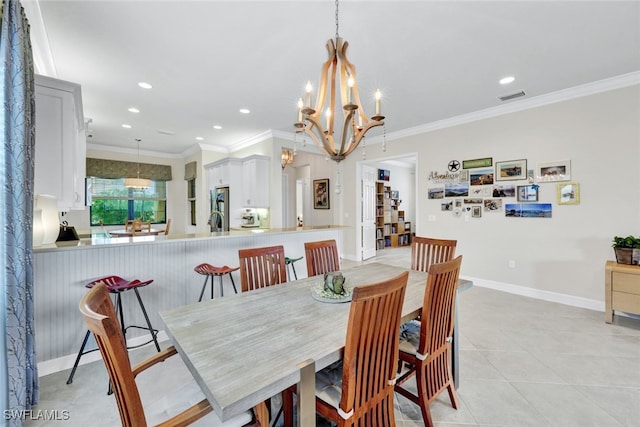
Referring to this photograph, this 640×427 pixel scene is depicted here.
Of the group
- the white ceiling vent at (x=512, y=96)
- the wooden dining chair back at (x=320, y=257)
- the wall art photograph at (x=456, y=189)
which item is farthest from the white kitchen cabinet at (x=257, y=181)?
the white ceiling vent at (x=512, y=96)

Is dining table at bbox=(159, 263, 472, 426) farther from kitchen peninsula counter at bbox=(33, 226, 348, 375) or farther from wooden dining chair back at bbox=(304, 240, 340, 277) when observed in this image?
kitchen peninsula counter at bbox=(33, 226, 348, 375)

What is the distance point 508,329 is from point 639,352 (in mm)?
974

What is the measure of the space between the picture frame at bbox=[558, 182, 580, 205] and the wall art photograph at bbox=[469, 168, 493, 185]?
848 millimetres

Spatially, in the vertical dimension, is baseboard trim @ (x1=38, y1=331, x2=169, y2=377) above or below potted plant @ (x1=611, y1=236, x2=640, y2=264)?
below

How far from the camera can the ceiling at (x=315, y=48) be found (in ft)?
6.88

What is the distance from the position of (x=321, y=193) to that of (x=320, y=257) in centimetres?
468

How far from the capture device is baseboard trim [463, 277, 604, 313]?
343cm

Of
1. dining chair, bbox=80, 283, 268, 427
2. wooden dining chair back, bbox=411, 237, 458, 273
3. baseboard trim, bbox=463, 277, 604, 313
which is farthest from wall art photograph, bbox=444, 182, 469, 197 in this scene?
dining chair, bbox=80, 283, 268, 427

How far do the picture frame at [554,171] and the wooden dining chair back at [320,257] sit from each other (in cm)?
326

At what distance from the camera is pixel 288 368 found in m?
1.01

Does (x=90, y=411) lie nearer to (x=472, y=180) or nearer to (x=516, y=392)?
(x=516, y=392)

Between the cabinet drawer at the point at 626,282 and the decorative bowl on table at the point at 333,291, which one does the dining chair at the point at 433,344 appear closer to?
the decorative bowl on table at the point at 333,291

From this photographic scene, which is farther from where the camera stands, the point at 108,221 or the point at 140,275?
the point at 108,221

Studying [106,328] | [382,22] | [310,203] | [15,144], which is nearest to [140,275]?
[15,144]
